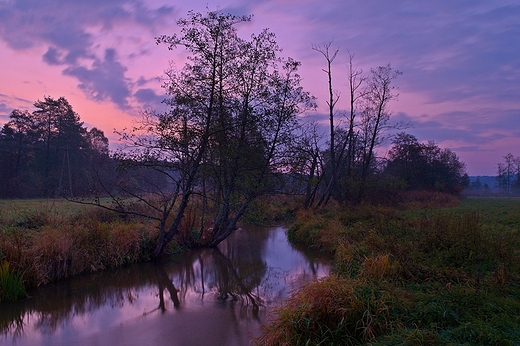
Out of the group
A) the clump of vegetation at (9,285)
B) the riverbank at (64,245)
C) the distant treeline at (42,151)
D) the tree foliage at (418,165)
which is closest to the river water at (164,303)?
the clump of vegetation at (9,285)

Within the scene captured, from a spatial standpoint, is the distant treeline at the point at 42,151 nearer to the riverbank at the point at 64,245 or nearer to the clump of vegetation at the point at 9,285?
the riverbank at the point at 64,245

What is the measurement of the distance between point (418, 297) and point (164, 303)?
579cm

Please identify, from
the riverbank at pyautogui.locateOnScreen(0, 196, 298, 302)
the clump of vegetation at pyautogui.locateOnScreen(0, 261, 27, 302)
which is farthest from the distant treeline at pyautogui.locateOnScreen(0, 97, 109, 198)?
the clump of vegetation at pyautogui.locateOnScreen(0, 261, 27, 302)

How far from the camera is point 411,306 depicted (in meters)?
5.27

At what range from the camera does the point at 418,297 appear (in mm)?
5613

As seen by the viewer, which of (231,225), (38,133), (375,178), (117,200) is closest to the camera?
(117,200)

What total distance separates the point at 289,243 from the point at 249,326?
31.3 ft

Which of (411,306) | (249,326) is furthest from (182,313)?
(411,306)

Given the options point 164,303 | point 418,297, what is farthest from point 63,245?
point 418,297

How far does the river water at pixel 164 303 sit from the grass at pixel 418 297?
1.68m

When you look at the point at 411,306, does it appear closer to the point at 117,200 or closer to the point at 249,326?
the point at 249,326

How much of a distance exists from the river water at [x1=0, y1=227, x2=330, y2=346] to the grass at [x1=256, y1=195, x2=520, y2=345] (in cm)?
168

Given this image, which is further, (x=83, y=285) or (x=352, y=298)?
(x=83, y=285)

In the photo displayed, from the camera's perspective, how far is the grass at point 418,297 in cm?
450
